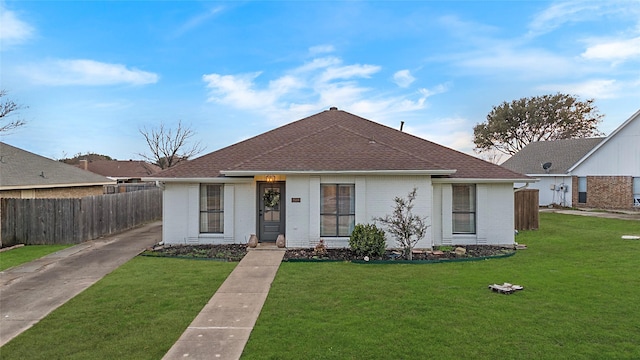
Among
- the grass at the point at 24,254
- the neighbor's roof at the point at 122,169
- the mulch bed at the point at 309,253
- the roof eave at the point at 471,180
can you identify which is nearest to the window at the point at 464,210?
Result: the roof eave at the point at 471,180

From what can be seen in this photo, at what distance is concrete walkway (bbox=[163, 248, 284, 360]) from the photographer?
4796 millimetres

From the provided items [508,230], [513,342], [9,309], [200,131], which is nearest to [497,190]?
[508,230]

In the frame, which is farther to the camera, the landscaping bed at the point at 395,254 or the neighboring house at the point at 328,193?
the neighboring house at the point at 328,193

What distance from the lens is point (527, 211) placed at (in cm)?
1570

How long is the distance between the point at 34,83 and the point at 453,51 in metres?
18.6

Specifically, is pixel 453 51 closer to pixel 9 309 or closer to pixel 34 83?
pixel 9 309

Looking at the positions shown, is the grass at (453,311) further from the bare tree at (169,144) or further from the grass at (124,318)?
the bare tree at (169,144)

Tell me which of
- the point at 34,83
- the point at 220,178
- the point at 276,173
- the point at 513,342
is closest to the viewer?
the point at 513,342

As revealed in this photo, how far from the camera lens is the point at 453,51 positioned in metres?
16.3

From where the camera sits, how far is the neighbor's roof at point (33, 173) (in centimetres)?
1481

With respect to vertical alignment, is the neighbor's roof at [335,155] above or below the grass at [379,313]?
above

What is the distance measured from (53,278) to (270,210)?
19.7 feet

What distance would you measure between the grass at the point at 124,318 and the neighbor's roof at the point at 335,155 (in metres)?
3.86

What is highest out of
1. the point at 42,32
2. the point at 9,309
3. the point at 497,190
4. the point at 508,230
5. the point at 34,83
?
the point at 42,32
